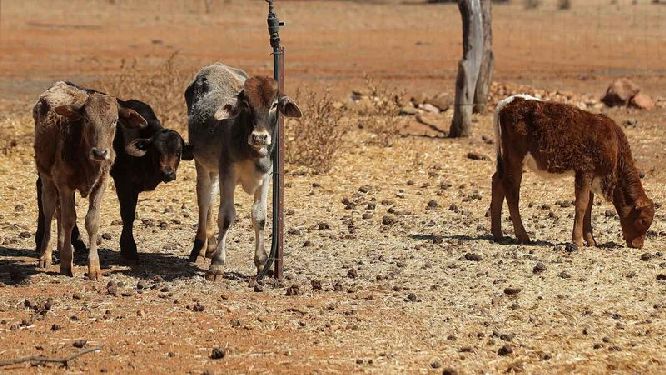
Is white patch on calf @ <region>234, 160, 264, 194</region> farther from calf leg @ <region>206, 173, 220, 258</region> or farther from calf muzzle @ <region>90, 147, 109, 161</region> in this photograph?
calf muzzle @ <region>90, 147, 109, 161</region>

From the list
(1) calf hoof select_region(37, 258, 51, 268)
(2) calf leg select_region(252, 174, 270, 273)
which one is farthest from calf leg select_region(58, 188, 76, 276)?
(2) calf leg select_region(252, 174, 270, 273)

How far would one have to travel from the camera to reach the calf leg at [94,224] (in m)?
11.9

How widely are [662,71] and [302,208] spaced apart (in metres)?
18.7

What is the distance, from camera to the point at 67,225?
39.1 ft

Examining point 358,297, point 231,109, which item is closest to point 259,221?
point 231,109

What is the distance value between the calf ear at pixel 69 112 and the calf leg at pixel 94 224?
24.0 inches

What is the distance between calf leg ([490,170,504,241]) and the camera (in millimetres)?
13758

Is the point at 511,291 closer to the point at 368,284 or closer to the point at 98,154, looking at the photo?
the point at 368,284

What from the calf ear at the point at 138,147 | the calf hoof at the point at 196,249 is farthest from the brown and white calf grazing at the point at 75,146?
the calf hoof at the point at 196,249

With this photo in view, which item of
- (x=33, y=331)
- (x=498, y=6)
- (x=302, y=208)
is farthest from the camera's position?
(x=498, y=6)

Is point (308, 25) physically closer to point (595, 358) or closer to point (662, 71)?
point (662, 71)

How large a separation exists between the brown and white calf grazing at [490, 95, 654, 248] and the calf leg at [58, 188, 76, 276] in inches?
170

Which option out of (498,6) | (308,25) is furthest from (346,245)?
(498,6)

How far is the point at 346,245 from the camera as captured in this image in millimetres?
13461
